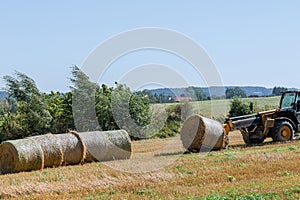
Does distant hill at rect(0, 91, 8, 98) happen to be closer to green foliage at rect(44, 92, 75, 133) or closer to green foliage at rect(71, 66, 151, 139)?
green foliage at rect(44, 92, 75, 133)

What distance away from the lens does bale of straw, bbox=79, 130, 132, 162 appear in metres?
16.8

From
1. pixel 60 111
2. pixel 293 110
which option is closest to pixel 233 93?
pixel 60 111

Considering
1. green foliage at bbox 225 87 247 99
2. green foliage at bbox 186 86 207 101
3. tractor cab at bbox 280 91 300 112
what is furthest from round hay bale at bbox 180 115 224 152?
green foliage at bbox 225 87 247 99

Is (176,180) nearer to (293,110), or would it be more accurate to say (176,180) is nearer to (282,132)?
(282,132)

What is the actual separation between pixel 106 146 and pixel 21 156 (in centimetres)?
312

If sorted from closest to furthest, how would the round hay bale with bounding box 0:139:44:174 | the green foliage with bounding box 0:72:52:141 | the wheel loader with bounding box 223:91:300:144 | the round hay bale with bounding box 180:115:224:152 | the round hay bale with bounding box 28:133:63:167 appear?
the round hay bale with bounding box 0:139:44:174
the round hay bale with bounding box 28:133:63:167
the round hay bale with bounding box 180:115:224:152
the wheel loader with bounding box 223:91:300:144
the green foliage with bounding box 0:72:52:141

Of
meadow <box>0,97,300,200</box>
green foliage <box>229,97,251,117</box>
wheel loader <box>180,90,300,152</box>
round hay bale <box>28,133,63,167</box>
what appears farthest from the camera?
green foliage <box>229,97,251,117</box>

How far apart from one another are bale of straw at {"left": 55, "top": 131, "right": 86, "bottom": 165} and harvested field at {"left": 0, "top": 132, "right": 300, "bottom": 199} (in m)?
0.71

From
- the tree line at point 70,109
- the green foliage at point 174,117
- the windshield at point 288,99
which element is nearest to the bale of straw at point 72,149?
the windshield at point 288,99

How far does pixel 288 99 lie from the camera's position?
20.2 m

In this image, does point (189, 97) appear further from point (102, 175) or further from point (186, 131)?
point (102, 175)

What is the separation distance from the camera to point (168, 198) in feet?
29.9

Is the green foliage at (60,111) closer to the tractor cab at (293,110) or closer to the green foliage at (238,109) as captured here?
the green foliage at (238,109)

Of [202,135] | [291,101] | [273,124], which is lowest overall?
[202,135]
